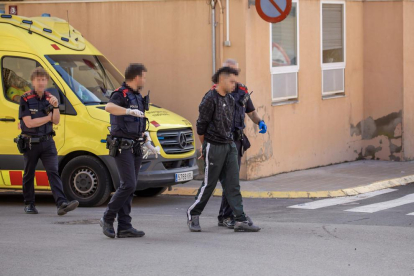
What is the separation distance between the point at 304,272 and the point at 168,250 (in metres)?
1.56

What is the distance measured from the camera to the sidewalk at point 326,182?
507 inches

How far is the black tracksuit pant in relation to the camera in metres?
9.09

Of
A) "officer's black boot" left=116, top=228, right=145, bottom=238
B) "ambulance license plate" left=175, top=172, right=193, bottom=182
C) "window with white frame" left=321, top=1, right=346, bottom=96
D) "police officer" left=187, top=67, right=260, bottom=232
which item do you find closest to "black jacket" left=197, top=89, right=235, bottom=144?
"police officer" left=187, top=67, right=260, bottom=232

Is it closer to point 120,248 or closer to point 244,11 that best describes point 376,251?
point 120,248

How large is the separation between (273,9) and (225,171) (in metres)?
4.85

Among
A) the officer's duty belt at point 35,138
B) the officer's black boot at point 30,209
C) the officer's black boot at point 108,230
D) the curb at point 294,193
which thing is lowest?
the curb at point 294,193

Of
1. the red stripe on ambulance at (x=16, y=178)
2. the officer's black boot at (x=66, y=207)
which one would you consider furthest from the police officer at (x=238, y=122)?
the red stripe on ambulance at (x=16, y=178)

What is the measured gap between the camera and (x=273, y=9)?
523 inches

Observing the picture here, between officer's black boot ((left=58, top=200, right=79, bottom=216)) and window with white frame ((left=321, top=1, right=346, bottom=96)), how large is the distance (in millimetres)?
7010

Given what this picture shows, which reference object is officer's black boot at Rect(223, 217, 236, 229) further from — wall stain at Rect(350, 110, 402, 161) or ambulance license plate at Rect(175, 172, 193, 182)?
wall stain at Rect(350, 110, 402, 161)

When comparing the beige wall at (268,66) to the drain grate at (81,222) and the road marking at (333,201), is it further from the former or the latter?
the drain grate at (81,222)

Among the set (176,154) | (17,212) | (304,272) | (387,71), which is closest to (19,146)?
(17,212)

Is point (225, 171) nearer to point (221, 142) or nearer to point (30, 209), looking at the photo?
point (221, 142)

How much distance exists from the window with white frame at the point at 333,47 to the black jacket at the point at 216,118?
7.11 metres
